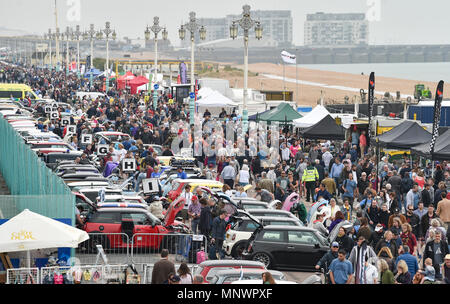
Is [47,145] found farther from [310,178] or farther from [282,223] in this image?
[282,223]

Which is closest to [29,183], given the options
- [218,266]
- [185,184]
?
[185,184]

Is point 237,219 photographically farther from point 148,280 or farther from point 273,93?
point 273,93

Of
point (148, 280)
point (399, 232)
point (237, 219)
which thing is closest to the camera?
point (148, 280)

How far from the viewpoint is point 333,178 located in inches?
1038

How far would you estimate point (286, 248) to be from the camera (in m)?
17.9

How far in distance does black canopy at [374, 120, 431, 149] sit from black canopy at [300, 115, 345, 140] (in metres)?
3.68

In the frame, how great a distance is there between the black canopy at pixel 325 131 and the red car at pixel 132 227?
14.1 metres

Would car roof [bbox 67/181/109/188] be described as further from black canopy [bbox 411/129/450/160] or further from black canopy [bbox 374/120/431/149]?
black canopy [bbox 374/120/431/149]

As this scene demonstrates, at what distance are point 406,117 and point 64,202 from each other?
2553cm

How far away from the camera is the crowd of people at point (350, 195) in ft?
49.5

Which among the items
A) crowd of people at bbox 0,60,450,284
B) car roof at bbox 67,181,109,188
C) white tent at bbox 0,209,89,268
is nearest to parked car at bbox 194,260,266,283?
crowd of people at bbox 0,60,450,284

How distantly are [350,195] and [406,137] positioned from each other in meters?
5.34
